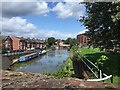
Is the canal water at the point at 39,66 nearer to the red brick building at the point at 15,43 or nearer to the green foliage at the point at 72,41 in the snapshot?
the red brick building at the point at 15,43

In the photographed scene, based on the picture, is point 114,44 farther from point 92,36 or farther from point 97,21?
point 92,36

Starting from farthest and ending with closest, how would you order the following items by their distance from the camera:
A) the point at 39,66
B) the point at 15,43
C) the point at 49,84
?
1. the point at 15,43
2. the point at 39,66
3. the point at 49,84

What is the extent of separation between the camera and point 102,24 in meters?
22.0

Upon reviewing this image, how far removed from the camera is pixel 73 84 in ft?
14.8

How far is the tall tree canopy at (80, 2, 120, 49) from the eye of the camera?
1838 cm

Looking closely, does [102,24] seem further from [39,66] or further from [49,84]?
[39,66]

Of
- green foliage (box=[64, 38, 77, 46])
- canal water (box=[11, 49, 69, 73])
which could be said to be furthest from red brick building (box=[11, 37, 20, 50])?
green foliage (box=[64, 38, 77, 46])

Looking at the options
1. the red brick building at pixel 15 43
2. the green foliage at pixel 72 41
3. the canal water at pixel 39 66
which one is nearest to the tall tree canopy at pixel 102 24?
the canal water at pixel 39 66

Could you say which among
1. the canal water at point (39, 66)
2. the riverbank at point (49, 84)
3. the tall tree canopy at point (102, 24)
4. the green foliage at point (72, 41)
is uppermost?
the green foliage at point (72, 41)

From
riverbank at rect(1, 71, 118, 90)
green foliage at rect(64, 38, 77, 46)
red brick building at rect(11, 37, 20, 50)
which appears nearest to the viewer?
riverbank at rect(1, 71, 118, 90)

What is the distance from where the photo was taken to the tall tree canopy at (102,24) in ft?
60.3

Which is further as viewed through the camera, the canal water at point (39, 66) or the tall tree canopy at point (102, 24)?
the canal water at point (39, 66)

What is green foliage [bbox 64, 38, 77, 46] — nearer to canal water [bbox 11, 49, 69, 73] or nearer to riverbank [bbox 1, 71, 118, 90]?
canal water [bbox 11, 49, 69, 73]

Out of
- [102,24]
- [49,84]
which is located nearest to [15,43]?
[102,24]
